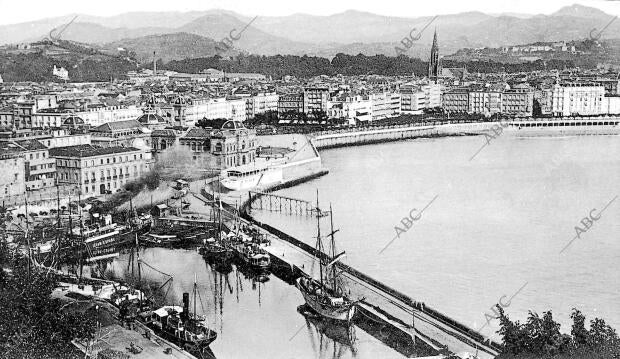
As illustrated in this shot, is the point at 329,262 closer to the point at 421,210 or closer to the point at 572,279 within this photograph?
the point at 572,279

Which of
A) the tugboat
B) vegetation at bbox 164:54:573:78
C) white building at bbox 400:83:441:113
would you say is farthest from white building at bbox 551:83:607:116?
the tugboat

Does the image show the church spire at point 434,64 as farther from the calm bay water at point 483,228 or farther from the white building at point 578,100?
the calm bay water at point 483,228

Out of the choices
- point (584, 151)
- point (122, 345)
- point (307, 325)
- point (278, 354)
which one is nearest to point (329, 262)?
point (307, 325)

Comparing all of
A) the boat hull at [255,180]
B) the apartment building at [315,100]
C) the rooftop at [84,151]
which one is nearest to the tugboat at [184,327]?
the rooftop at [84,151]

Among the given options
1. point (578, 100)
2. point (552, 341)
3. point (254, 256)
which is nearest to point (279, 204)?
point (254, 256)

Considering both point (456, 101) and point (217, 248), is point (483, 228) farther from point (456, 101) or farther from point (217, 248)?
point (456, 101)
